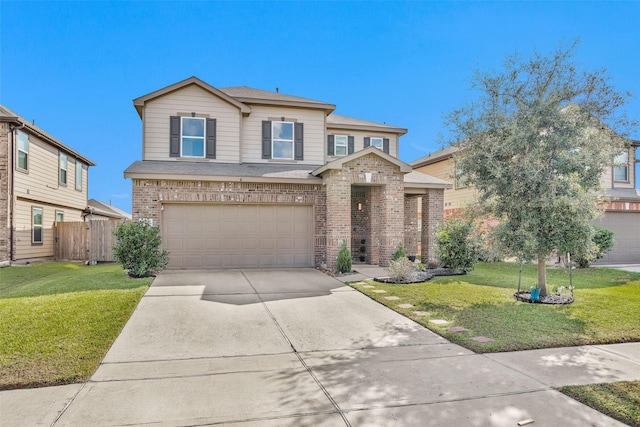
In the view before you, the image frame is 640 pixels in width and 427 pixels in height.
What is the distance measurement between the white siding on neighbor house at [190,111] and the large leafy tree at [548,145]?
8.86 metres

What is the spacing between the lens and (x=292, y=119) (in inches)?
584

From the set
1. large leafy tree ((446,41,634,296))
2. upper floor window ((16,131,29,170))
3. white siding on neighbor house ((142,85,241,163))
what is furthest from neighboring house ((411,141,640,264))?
upper floor window ((16,131,29,170))

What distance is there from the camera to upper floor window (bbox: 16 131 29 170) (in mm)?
15820

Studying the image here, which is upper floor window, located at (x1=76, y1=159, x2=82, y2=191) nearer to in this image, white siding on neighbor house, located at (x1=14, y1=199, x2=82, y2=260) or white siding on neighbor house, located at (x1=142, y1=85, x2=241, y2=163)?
white siding on neighbor house, located at (x1=14, y1=199, x2=82, y2=260)

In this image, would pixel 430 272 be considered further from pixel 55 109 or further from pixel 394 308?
pixel 55 109

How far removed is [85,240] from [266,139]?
33.6 feet

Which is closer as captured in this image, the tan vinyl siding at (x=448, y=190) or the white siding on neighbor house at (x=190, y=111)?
the white siding on neighbor house at (x=190, y=111)

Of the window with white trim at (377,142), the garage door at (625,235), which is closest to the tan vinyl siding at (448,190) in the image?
the window with white trim at (377,142)

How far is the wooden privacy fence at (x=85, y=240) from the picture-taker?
16.1m

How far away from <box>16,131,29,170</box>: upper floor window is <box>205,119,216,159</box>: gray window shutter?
28.2 ft

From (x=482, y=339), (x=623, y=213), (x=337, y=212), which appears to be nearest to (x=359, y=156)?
(x=337, y=212)

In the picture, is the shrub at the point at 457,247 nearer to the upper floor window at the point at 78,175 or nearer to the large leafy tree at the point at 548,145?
the large leafy tree at the point at 548,145

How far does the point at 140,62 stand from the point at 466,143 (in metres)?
19.1

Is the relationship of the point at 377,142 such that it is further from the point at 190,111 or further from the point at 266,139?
the point at 190,111
